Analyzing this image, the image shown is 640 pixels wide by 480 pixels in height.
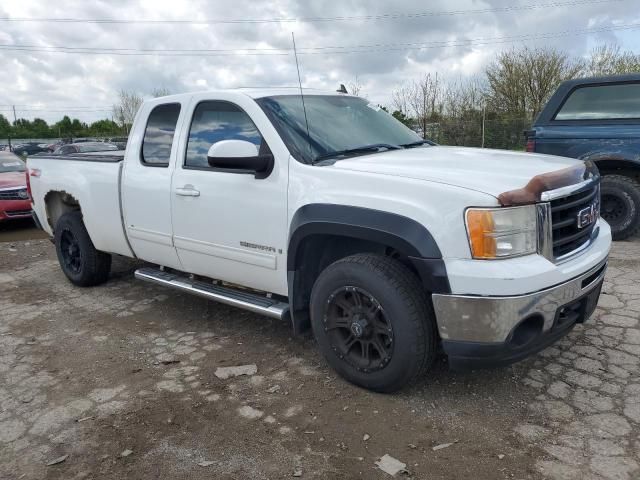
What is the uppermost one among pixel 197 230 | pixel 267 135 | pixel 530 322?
pixel 267 135

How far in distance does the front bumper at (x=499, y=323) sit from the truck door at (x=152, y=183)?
2.43 metres

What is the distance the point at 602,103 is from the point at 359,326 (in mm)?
5185

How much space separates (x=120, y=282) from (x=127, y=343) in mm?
1938

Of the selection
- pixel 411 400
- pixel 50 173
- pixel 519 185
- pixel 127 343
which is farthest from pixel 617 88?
pixel 50 173

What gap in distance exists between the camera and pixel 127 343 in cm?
429

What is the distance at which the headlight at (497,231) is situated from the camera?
2699mm

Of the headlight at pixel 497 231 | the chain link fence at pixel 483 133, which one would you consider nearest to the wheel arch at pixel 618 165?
the headlight at pixel 497 231

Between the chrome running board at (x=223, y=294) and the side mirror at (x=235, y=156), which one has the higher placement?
the side mirror at (x=235, y=156)

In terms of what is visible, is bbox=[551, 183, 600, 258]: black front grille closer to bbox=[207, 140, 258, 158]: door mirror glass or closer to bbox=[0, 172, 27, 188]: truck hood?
bbox=[207, 140, 258, 158]: door mirror glass

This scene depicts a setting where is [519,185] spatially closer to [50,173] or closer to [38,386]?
[38,386]

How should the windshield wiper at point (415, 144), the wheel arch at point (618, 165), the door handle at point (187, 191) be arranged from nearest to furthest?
the door handle at point (187, 191)
the windshield wiper at point (415, 144)
the wheel arch at point (618, 165)

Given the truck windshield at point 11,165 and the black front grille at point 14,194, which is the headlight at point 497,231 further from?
the truck windshield at point 11,165

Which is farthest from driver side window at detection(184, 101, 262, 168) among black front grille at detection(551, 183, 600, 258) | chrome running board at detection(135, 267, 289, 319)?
black front grille at detection(551, 183, 600, 258)

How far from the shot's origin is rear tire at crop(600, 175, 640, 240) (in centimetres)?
639
